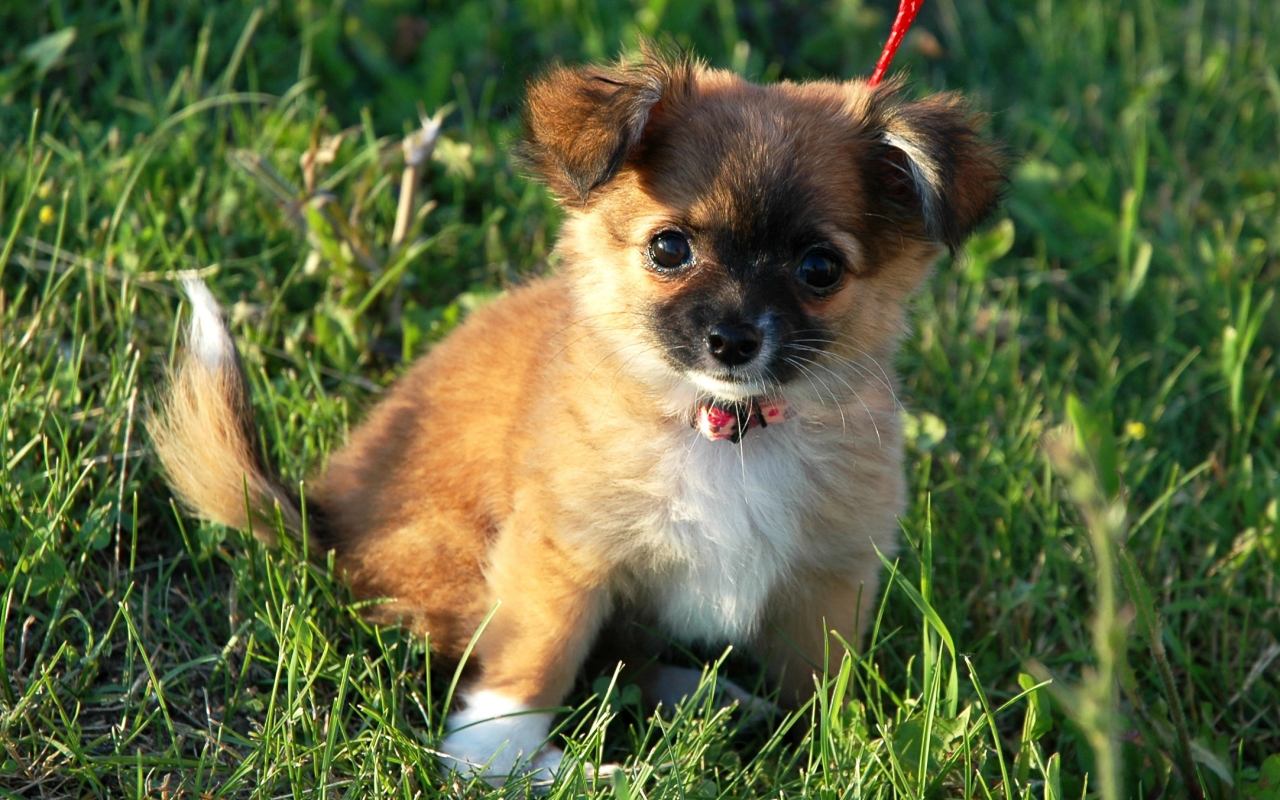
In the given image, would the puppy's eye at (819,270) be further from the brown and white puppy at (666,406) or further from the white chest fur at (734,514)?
the white chest fur at (734,514)

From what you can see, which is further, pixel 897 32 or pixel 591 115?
pixel 897 32

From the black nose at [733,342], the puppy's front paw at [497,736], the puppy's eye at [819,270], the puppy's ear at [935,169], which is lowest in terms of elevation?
the puppy's front paw at [497,736]

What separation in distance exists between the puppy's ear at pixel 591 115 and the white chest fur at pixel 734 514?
630 mm

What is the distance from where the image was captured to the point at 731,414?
2967 mm

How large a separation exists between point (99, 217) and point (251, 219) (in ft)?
1.47

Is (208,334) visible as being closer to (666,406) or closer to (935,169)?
(666,406)

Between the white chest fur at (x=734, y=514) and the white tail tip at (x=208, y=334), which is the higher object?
the white tail tip at (x=208, y=334)

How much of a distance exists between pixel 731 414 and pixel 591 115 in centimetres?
70

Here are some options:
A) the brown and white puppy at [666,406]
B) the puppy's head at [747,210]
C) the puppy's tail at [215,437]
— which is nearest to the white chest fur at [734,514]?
the brown and white puppy at [666,406]

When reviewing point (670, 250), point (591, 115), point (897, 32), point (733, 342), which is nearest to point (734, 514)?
point (733, 342)

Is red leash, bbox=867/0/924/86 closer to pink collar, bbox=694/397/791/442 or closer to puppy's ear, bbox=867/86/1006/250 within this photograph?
puppy's ear, bbox=867/86/1006/250

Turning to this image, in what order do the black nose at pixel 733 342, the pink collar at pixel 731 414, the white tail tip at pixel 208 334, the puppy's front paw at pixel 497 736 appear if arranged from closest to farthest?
1. the black nose at pixel 733 342
2. the pink collar at pixel 731 414
3. the puppy's front paw at pixel 497 736
4. the white tail tip at pixel 208 334

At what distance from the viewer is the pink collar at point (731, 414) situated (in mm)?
2957

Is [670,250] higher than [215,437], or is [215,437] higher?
[670,250]
